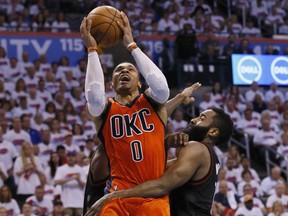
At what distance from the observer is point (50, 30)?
17594mm

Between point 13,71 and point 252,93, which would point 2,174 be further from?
point 252,93

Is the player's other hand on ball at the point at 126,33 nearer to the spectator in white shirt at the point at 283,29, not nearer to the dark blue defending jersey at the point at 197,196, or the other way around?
the dark blue defending jersey at the point at 197,196

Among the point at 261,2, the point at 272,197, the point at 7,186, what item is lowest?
the point at 272,197

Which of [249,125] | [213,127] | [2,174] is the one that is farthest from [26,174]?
[213,127]

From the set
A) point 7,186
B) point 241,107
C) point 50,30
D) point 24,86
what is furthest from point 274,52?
point 7,186

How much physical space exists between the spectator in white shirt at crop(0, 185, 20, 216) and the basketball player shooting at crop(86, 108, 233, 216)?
223 inches

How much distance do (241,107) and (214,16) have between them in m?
3.97

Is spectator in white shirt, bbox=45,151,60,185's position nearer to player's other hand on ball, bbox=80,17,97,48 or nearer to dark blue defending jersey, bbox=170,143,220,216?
dark blue defending jersey, bbox=170,143,220,216

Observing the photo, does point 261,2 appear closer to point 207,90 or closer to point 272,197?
point 207,90

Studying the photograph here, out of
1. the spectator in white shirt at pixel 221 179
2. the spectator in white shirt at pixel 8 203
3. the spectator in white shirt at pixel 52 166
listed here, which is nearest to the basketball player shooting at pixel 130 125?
the spectator in white shirt at pixel 8 203

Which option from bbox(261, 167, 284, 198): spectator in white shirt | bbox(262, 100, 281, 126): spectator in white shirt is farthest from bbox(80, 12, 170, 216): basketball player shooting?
bbox(262, 100, 281, 126): spectator in white shirt

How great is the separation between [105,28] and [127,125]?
28.3 inches

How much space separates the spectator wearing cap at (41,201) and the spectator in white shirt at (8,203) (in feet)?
0.80

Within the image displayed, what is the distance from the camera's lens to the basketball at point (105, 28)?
595 centimetres
